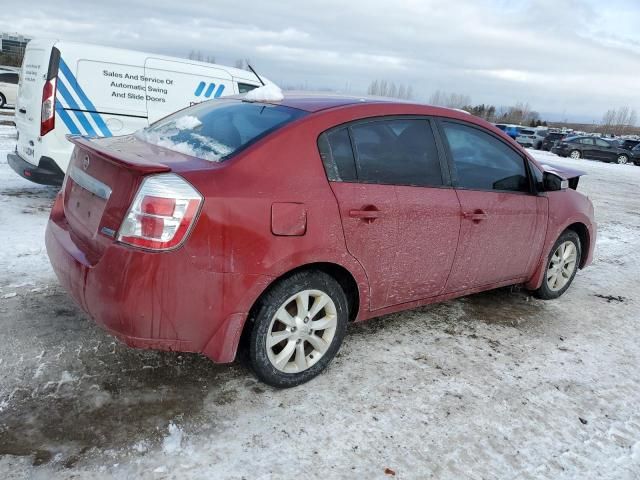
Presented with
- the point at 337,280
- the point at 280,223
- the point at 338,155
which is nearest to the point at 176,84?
the point at 338,155

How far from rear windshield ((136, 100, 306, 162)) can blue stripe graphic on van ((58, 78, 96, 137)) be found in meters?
3.44

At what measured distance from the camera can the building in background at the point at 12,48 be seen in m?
43.3

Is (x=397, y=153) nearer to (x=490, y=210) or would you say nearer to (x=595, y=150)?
(x=490, y=210)

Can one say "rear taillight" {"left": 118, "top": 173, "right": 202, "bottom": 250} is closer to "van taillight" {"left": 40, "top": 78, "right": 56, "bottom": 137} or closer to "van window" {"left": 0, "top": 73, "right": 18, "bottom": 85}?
"van taillight" {"left": 40, "top": 78, "right": 56, "bottom": 137}

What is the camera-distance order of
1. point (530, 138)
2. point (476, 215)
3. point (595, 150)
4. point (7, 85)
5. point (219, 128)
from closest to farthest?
point (219, 128)
point (476, 215)
point (7, 85)
point (595, 150)
point (530, 138)

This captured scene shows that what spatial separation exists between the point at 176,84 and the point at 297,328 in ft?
18.2

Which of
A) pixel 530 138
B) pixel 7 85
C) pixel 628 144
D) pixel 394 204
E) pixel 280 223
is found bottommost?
pixel 7 85

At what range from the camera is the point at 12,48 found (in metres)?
54.3

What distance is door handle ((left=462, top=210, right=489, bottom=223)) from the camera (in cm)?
360

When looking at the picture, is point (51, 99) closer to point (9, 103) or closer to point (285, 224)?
point (285, 224)

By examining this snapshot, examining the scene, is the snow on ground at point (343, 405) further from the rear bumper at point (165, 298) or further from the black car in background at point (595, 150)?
the black car in background at point (595, 150)

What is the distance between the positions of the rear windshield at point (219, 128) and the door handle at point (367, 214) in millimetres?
629

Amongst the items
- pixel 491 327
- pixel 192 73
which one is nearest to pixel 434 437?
pixel 491 327

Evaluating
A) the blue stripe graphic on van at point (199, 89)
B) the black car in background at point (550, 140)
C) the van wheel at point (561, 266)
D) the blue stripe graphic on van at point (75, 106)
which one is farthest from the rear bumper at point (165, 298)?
the black car in background at point (550, 140)
